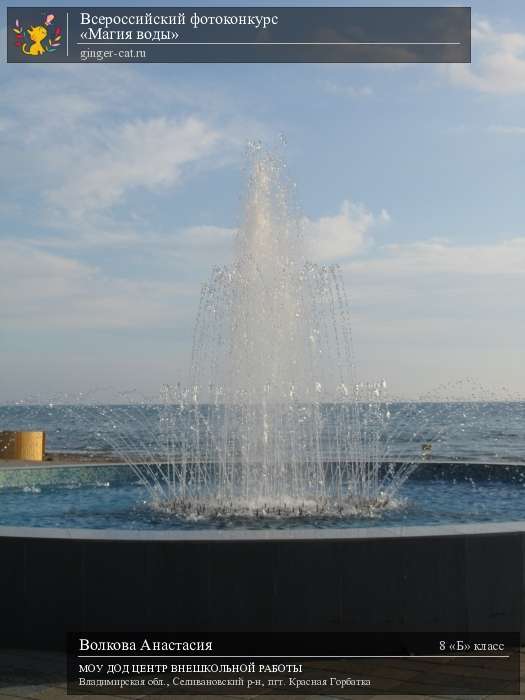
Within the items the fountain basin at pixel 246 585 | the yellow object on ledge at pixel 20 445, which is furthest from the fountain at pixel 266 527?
the yellow object on ledge at pixel 20 445

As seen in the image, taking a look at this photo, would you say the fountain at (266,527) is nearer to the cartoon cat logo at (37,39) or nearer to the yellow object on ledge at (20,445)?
the cartoon cat logo at (37,39)

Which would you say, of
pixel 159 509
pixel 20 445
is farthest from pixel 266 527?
pixel 20 445

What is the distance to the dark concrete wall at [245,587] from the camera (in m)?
5.35

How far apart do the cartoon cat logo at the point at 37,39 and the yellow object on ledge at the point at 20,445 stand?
11336 mm

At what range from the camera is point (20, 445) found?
20.9m

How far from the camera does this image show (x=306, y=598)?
5348 mm

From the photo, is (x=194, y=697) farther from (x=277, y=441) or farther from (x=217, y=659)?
(x=277, y=441)

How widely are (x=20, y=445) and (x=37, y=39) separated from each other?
11705mm

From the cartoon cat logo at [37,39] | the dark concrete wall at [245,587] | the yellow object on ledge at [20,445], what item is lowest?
the dark concrete wall at [245,587]

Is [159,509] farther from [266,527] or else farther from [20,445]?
[20,445]

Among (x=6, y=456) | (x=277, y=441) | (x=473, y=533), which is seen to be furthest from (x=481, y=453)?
(x=473, y=533)

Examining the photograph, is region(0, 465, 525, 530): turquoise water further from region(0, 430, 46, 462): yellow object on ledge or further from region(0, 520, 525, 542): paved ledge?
region(0, 430, 46, 462): yellow object on ledge

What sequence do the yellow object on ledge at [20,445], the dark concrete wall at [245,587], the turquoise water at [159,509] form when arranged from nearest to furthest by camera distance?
the dark concrete wall at [245,587] → the turquoise water at [159,509] → the yellow object on ledge at [20,445]

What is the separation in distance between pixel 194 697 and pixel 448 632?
66.4 inches
